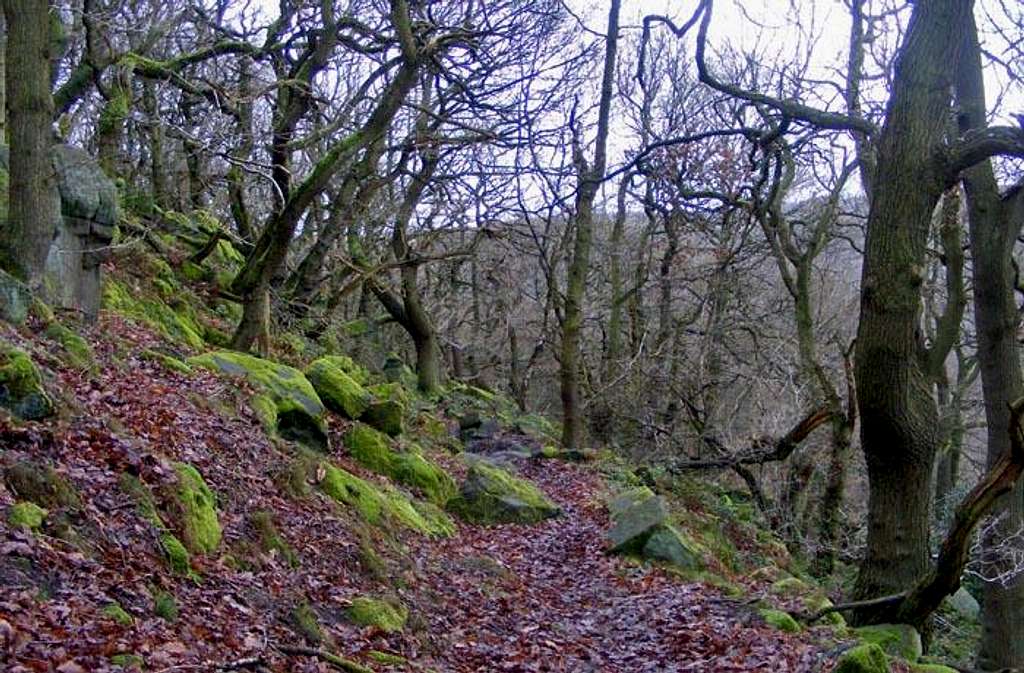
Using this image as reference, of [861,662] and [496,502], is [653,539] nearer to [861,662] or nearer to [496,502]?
[496,502]

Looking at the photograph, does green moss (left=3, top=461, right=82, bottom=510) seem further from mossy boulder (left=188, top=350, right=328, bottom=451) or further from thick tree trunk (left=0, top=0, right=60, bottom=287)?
mossy boulder (left=188, top=350, right=328, bottom=451)

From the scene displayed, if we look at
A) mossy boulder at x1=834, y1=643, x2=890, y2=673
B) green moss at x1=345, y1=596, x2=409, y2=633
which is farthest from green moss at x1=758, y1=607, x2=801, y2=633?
green moss at x1=345, y1=596, x2=409, y2=633

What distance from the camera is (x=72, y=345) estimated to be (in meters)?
7.90

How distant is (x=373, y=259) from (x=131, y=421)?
14028 mm

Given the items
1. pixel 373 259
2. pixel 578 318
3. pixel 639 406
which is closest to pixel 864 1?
pixel 578 318

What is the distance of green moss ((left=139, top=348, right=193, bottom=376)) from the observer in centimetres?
941

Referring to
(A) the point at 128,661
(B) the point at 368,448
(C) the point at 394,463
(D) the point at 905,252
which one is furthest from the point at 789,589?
(A) the point at 128,661

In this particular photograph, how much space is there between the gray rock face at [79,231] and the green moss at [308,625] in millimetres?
5008

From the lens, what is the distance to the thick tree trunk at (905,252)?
7.41m

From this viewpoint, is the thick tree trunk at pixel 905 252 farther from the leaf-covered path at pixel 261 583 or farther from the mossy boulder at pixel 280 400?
the mossy boulder at pixel 280 400

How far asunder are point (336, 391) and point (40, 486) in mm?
6884

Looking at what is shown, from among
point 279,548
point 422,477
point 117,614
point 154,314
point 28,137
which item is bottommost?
point 117,614

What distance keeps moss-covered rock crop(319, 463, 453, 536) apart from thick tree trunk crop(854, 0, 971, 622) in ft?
15.5

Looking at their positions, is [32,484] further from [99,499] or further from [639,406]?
[639,406]
